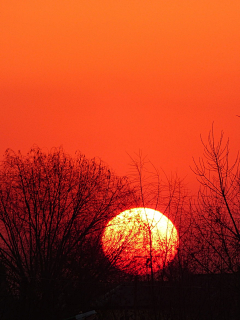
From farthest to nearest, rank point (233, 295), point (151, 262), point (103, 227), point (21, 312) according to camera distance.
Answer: point (103, 227)
point (21, 312)
point (151, 262)
point (233, 295)

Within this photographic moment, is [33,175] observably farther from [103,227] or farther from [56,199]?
[103,227]

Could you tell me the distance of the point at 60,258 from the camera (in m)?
16.9

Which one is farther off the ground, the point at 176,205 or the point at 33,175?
the point at 33,175

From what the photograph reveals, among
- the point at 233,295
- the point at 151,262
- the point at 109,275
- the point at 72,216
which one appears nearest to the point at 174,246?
the point at 151,262

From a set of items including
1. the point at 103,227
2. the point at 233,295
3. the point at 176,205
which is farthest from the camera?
the point at 103,227

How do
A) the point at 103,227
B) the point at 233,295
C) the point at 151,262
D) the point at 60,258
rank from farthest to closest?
the point at 103,227 → the point at 60,258 → the point at 151,262 → the point at 233,295

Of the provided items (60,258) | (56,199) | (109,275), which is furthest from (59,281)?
(56,199)

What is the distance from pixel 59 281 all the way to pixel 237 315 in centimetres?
764

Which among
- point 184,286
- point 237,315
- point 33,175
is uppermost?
point 33,175

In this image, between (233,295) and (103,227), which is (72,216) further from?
(233,295)

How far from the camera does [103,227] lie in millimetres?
18234

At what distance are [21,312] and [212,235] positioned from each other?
8.13 m

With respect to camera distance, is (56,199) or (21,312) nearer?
(21,312)

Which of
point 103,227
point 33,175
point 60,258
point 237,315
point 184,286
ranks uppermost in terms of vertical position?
point 33,175
